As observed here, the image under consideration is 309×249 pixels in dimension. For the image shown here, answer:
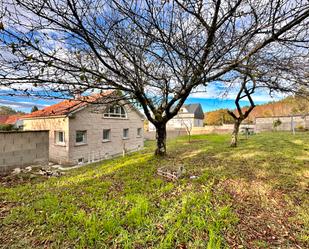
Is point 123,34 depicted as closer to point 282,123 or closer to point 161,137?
point 161,137

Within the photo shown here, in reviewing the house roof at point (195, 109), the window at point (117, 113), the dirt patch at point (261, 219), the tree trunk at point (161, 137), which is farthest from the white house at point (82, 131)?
the house roof at point (195, 109)

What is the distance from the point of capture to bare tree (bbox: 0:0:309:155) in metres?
3.08

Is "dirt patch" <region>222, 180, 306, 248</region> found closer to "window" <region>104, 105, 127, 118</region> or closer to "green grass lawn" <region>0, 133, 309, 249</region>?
"green grass lawn" <region>0, 133, 309, 249</region>

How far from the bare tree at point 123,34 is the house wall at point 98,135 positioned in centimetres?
535

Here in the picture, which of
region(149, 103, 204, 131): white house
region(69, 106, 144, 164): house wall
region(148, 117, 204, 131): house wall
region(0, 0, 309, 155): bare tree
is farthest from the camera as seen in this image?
region(149, 103, 204, 131): white house

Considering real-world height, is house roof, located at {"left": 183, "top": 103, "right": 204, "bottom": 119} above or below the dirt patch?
above

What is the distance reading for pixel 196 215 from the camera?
116 inches

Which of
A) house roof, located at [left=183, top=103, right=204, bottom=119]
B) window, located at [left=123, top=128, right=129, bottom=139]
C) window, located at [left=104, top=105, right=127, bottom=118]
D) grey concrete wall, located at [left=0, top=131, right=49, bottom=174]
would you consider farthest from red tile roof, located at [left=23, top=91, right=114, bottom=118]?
house roof, located at [left=183, top=103, right=204, bottom=119]

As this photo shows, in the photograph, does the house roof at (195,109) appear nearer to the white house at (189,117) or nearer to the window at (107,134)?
the white house at (189,117)

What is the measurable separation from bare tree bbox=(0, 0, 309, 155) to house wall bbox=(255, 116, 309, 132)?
30051 mm

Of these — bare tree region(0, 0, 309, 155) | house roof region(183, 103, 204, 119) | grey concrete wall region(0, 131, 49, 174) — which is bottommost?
grey concrete wall region(0, 131, 49, 174)

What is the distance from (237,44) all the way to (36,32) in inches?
164

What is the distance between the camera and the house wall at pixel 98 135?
1162 cm

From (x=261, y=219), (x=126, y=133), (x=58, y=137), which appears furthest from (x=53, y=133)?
(x=261, y=219)
